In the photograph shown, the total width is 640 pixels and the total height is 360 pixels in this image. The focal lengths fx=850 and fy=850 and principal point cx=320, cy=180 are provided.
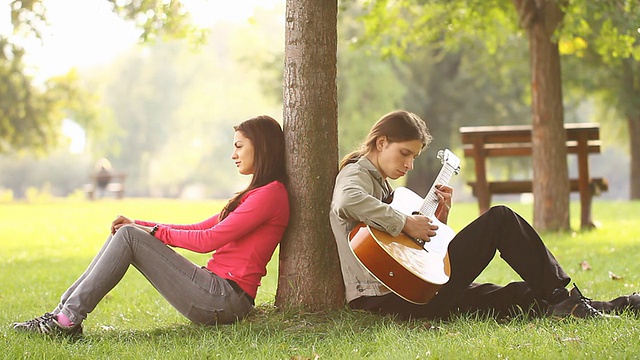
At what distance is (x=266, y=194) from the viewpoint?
4879mm

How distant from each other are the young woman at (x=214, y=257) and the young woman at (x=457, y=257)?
43 centimetres

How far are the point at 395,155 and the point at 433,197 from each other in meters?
0.38

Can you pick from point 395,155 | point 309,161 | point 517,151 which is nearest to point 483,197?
point 517,151

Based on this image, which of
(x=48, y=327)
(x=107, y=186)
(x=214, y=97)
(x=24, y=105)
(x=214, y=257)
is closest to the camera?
(x=48, y=327)

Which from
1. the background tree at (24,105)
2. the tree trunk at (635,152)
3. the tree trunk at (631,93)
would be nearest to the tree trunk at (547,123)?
the tree trunk at (631,93)

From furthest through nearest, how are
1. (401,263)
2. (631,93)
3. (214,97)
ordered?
(214,97) < (631,93) < (401,263)

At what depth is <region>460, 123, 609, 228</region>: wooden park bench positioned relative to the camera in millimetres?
11828

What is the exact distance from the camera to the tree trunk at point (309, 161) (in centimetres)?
509

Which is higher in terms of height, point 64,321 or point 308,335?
point 64,321

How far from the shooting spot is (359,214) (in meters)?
4.49

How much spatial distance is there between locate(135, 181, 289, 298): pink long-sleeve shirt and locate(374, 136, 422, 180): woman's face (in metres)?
0.62

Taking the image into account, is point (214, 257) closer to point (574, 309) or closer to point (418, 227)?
point (418, 227)

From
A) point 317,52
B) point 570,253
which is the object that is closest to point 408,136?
point 317,52

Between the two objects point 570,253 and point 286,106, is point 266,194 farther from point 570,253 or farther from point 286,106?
point 570,253
